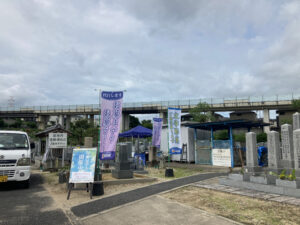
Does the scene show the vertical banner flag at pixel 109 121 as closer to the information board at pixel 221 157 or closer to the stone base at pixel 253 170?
the stone base at pixel 253 170

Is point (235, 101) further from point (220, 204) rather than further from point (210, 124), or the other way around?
point (220, 204)

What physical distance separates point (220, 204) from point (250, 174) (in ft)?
10.7

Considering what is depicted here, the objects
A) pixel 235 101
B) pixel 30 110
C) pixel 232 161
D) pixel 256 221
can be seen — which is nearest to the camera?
pixel 256 221

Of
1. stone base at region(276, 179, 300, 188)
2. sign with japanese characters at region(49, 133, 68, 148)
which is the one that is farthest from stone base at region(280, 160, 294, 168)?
sign with japanese characters at region(49, 133, 68, 148)

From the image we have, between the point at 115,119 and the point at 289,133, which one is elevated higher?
the point at 115,119

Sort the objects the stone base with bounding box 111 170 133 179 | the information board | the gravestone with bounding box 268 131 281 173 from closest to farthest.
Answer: the gravestone with bounding box 268 131 281 173, the stone base with bounding box 111 170 133 179, the information board

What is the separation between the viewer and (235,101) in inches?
1636

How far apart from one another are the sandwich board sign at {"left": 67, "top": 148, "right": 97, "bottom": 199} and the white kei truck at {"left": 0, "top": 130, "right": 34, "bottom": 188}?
6.70ft

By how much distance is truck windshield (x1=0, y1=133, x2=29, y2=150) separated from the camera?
8.48 m

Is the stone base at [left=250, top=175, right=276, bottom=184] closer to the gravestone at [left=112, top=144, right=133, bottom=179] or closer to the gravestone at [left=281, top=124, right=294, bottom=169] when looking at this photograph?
the gravestone at [left=281, top=124, right=294, bottom=169]

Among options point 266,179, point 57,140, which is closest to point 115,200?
point 266,179

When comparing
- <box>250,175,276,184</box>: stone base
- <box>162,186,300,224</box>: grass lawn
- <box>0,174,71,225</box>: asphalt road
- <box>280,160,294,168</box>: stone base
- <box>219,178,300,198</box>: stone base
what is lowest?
<box>0,174,71,225</box>: asphalt road

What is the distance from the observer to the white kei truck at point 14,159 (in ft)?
25.5

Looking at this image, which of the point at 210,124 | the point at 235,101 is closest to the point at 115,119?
the point at 210,124
